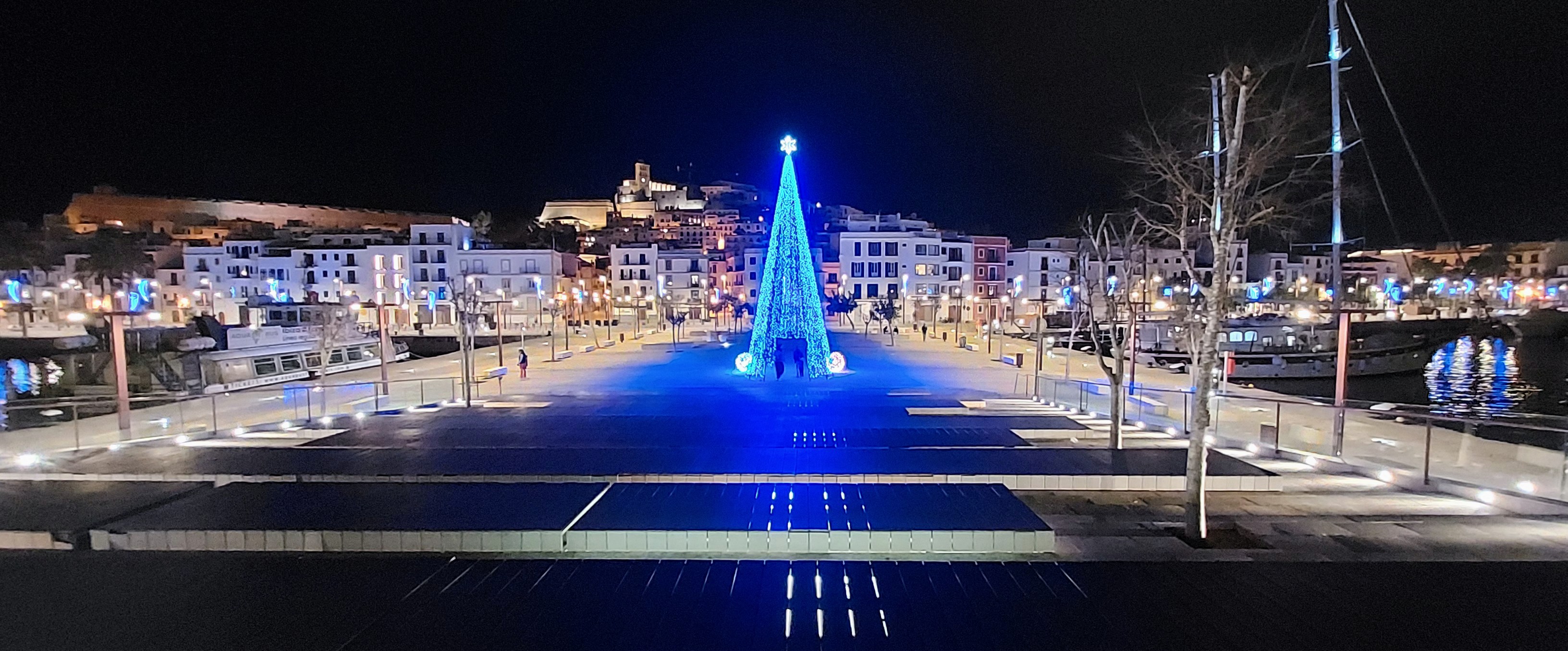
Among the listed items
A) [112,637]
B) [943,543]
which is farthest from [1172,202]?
[112,637]

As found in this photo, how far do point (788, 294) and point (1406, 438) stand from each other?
1555 centimetres

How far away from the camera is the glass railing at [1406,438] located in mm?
7934

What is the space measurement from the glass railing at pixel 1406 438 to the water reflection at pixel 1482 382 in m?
16.7

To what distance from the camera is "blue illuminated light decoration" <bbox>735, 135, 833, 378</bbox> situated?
70.4ft

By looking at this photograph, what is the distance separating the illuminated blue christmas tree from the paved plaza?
12.1 metres

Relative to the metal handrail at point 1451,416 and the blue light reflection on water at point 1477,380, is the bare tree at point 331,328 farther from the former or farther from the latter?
the blue light reflection on water at point 1477,380

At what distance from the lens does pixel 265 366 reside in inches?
1221

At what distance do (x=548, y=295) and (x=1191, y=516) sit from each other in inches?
2454

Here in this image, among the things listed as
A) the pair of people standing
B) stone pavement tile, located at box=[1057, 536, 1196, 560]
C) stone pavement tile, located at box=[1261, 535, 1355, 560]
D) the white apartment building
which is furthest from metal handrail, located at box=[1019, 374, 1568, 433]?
the white apartment building

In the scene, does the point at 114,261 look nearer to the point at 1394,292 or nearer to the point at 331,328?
the point at 331,328

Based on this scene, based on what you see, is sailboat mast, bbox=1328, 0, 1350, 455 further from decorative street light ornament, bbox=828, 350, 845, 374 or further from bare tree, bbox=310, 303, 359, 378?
bare tree, bbox=310, 303, 359, 378

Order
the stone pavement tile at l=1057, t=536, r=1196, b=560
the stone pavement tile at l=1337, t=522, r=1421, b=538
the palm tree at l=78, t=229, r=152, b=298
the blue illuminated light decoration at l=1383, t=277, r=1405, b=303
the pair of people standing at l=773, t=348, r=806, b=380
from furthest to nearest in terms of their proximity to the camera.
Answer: the blue illuminated light decoration at l=1383, t=277, r=1405, b=303, the palm tree at l=78, t=229, r=152, b=298, the pair of people standing at l=773, t=348, r=806, b=380, the stone pavement tile at l=1337, t=522, r=1421, b=538, the stone pavement tile at l=1057, t=536, r=1196, b=560

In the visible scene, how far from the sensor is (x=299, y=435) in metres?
12.0

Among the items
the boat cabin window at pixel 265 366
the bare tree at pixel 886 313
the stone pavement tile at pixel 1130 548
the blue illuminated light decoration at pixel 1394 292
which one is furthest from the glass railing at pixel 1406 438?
the blue illuminated light decoration at pixel 1394 292
